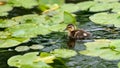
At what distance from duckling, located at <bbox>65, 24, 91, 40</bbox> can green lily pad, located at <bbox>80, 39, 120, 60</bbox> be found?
235mm

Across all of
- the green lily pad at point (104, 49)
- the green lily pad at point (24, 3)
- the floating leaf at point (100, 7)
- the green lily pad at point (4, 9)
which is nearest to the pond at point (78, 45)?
the green lily pad at point (104, 49)

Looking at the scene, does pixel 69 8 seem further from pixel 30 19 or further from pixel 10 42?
pixel 10 42

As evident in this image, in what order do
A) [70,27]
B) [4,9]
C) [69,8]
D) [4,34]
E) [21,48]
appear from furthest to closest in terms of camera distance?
[4,9], [69,8], [4,34], [70,27], [21,48]

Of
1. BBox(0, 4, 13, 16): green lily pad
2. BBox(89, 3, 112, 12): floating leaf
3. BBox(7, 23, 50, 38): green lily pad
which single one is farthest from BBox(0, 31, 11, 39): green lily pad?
BBox(89, 3, 112, 12): floating leaf

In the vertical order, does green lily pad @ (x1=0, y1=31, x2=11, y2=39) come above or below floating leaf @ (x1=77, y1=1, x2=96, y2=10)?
below

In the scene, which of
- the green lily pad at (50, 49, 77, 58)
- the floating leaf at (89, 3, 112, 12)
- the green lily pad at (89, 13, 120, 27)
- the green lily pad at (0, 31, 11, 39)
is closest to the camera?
the green lily pad at (50, 49, 77, 58)

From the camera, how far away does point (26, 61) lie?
4.08 meters

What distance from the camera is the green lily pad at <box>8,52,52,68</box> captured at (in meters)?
3.88

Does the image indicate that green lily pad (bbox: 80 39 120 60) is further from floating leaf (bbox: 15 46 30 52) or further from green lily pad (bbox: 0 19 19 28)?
green lily pad (bbox: 0 19 19 28)

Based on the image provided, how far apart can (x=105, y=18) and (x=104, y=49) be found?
1.12 m

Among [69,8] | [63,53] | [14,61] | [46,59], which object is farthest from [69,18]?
[14,61]

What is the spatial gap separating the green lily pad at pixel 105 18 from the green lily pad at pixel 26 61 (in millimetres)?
1309

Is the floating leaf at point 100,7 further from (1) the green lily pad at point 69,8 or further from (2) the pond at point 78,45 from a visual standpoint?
(1) the green lily pad at point 69,8

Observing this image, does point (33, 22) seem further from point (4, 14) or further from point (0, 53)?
point (0, 53)
